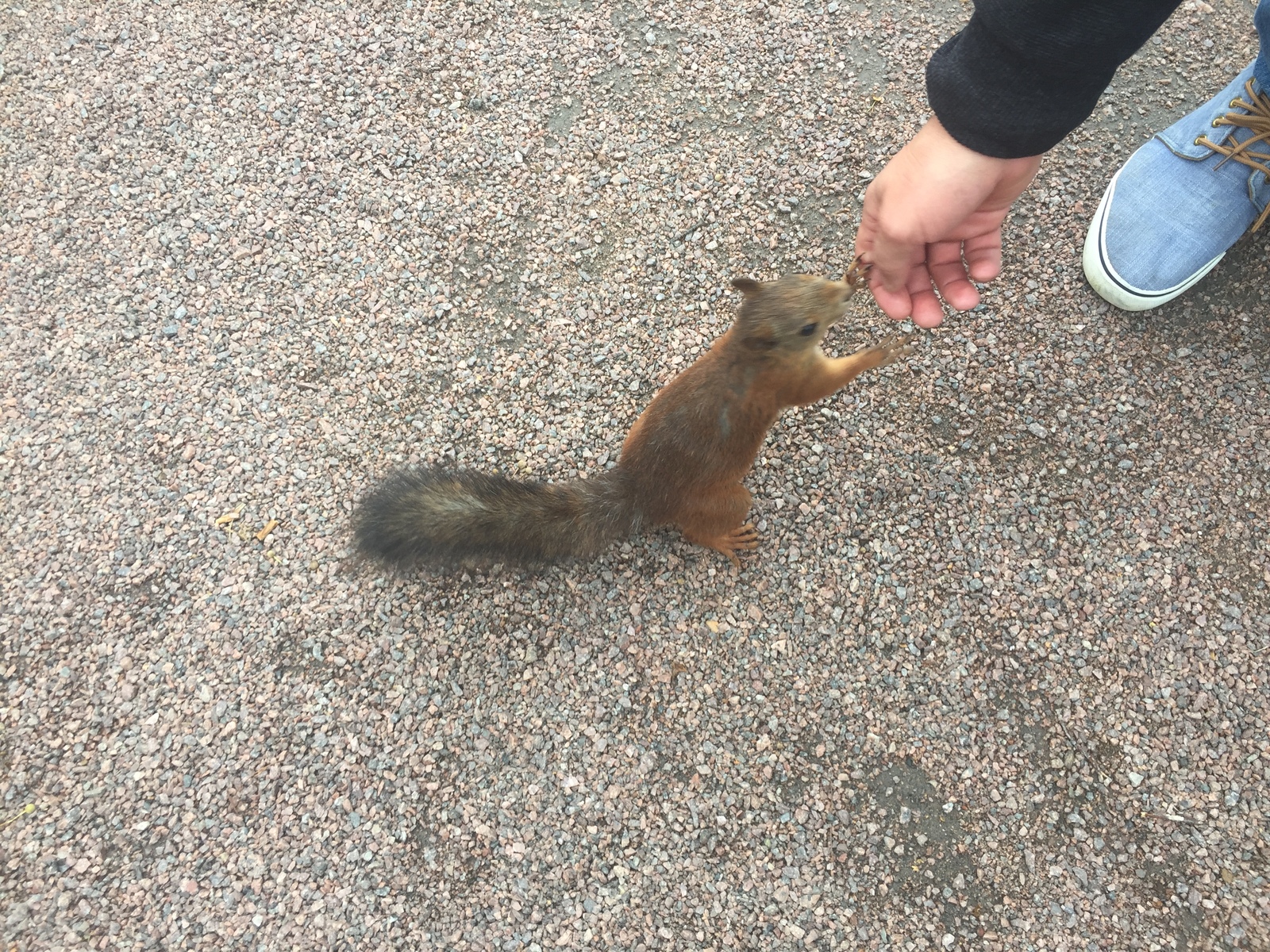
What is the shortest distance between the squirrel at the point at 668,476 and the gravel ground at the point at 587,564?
30 cm

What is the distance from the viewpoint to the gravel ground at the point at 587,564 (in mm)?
2227

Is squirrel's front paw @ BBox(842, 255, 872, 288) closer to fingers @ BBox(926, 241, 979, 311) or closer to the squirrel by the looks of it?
the squirrel

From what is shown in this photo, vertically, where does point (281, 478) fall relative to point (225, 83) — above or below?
below

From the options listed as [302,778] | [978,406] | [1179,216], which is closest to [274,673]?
[302,778]

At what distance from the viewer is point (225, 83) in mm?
3293

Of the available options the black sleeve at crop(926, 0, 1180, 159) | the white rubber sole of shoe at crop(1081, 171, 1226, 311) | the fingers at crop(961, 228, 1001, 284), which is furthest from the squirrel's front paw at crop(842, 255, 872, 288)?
the white rubber sole of shoe at crop(1081, 171, 1226, 311)

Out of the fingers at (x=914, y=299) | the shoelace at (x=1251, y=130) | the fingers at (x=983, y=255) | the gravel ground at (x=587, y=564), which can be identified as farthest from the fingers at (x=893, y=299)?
the shoelace at (x=1251, y=130)

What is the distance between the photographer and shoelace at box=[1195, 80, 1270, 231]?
2.70m

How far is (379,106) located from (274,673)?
2.21 m

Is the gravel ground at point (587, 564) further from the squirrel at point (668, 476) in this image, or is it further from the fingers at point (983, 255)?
the fingers at point (983, 255)

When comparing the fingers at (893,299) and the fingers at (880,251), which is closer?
the fingers at (880,251)

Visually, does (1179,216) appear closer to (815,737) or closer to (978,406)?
(978,406)

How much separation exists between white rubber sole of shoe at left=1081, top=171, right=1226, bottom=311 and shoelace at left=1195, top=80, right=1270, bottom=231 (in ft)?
0.95

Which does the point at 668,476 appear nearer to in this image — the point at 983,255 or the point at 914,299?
the point at 914,299
